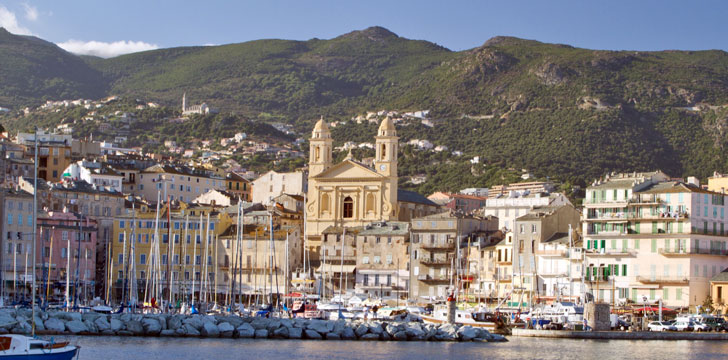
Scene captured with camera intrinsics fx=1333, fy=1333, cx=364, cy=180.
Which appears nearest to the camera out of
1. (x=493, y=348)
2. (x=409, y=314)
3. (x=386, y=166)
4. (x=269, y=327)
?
(x=493, y=348)

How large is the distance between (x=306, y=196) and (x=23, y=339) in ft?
244

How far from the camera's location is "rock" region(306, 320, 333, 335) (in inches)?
2810

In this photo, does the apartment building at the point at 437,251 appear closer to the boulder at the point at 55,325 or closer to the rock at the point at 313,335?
the rock at the point at 313,335

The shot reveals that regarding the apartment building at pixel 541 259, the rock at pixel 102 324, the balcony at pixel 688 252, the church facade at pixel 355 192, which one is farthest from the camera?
the church facade at pixel 355 192

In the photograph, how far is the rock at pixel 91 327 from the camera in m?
68.8

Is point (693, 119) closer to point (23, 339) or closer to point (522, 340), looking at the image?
point (522, 340)

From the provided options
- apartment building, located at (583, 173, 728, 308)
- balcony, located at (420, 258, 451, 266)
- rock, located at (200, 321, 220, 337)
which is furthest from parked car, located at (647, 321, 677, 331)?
rock, located at (200, 321, 220, 337)

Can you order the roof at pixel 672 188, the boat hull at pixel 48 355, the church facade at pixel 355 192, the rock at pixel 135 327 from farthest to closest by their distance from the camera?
the church facade at pixel 355 192 < the roof at pixel 672 188 < the rock at pixel 135 327 < the boat hull at pixel 48 355

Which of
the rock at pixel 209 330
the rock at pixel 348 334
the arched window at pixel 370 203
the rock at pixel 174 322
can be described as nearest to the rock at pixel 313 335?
the rock at pixel 348 334

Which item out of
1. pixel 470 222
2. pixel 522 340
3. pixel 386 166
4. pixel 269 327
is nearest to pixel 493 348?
pixel 522 340

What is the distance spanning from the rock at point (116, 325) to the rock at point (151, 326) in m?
1.14

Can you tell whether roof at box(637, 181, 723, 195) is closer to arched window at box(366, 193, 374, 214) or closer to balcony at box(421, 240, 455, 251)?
balcony at box(421, 240, 455, 251)

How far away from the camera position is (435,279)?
96.7 metres

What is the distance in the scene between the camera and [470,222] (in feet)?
327
